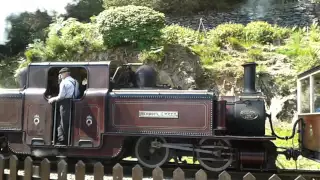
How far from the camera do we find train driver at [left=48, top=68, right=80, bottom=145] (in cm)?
688

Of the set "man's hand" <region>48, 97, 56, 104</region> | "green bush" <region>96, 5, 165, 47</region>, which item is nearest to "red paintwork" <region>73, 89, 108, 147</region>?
"man's hand" <region>48, 97, 56, 104</region>

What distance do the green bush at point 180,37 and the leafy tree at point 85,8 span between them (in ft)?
44.3

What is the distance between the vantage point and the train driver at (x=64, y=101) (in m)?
6.88

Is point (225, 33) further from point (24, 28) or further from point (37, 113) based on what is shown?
point (24, 28)

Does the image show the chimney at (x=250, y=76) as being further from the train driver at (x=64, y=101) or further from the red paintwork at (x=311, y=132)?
the train driver at (x=64, y=101)

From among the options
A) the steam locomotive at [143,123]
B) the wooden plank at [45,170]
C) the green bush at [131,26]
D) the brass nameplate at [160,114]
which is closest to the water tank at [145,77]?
the steam locomotive at [143,123]

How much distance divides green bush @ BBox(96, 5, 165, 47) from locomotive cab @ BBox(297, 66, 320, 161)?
26.0 ft

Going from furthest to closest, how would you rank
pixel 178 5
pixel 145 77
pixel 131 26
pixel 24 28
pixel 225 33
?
pixel 24 28, pixel 178 5, pixel 225 33, pixel 131 26, pixel 145 77

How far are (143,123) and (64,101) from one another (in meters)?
1.46

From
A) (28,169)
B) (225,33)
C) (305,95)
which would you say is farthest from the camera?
(225,33)

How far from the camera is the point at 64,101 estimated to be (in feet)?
22.7

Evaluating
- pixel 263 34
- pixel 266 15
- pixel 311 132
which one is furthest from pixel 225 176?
pixel 266 15

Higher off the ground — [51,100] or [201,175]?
[51,100]

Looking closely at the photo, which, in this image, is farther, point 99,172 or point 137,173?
point 99,172
